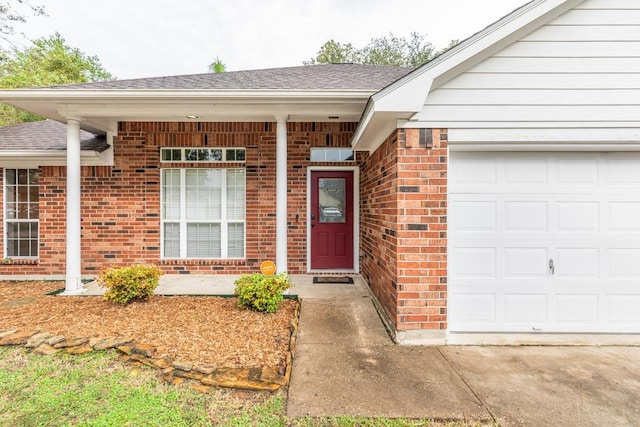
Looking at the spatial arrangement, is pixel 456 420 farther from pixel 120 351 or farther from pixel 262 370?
pixel 120 351

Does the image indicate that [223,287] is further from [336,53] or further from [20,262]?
[336,53]

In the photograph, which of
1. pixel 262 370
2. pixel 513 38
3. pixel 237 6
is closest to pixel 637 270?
pixel 513 38

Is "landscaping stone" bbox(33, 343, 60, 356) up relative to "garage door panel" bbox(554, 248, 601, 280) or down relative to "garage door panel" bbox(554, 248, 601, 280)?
down

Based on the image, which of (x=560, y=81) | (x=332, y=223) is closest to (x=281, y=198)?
(x=332, y=223)

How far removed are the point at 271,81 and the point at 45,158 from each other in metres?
4.66

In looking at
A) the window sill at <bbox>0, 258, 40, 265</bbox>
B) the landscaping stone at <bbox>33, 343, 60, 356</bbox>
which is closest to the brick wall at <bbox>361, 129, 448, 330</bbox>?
the landscaping stone at <bbox>33, 343, 60, 356</bbox>

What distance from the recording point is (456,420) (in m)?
2.04

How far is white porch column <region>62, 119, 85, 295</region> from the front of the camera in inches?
184

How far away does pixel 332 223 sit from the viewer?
6.00 meters

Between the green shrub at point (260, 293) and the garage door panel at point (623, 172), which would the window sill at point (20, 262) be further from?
the garage door panel at point (623, 172)

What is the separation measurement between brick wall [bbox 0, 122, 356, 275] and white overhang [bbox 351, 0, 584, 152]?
2.68 metres

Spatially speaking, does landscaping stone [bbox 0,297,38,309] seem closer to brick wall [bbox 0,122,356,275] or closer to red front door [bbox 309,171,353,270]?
brick wall [bbox 0,122,356,275]

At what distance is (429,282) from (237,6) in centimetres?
1303

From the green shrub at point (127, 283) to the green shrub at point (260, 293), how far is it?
4.39ft
